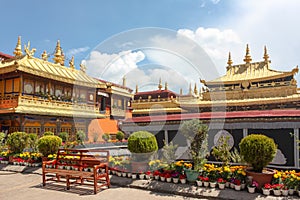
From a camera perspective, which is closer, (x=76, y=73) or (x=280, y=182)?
(x=280, y=182)

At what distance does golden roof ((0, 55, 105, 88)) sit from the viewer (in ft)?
71.4

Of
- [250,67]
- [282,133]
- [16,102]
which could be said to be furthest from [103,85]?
[282,133]

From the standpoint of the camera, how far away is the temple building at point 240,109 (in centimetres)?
1027

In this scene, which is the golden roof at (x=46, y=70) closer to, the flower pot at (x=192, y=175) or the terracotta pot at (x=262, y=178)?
the flower pot at (x=192, y=175)

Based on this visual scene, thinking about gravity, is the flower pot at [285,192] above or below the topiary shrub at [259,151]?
below

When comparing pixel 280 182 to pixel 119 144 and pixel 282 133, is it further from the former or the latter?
pixel 119 144

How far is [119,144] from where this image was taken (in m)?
28.7

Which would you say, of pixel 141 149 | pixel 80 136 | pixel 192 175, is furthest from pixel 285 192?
pixel 80 136

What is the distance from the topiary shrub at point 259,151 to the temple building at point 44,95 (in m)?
18.9

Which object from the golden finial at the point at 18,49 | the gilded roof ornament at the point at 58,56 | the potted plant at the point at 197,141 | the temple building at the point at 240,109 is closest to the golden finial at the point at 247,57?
the temple building at the point at 240,109

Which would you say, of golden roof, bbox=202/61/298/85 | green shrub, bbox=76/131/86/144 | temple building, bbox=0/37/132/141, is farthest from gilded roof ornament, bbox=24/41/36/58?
golden roof, bbox=202/61/298/85

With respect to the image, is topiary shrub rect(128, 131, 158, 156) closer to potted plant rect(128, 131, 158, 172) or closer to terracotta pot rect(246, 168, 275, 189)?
potted plant rect(128, 131, 158, 172)

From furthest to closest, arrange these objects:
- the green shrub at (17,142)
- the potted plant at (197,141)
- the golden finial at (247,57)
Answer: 1. the golden finial at (247,57)
2. the green shrub at (17,142)
3. the potted plant at (197,141)

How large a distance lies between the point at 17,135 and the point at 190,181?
1071 cm
